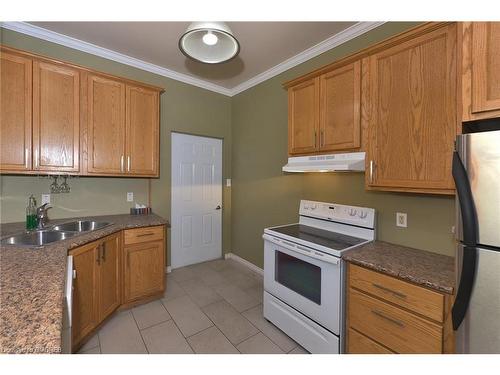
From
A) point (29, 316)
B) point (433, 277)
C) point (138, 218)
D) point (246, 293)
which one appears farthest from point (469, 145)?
point (138, 218)

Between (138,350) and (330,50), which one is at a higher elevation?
(330,50)

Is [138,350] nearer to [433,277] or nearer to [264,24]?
[433,277]

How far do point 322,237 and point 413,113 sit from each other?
1138 millimetres

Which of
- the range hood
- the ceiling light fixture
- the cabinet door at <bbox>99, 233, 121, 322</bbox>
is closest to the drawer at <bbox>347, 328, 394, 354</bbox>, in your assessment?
the range hood

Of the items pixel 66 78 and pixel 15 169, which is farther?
pixel 66 78

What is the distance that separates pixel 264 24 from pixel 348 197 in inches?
71.9

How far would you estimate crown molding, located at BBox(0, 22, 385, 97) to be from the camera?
215cm

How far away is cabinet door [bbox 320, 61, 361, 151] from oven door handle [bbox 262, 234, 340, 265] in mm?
893

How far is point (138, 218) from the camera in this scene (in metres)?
2.57

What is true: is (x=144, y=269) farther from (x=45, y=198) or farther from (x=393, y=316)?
(x=393, y=316)

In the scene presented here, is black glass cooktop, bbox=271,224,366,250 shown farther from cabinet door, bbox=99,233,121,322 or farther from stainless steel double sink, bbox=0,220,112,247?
stainless steel double sink, bbox=0,220,112,247

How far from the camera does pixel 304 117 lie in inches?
87.2

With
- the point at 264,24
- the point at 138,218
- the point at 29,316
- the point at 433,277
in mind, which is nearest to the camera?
the point at 29,316

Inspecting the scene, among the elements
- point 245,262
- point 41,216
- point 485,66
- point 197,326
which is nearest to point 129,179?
point 41,216
